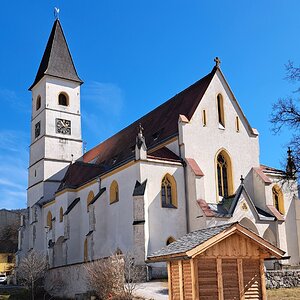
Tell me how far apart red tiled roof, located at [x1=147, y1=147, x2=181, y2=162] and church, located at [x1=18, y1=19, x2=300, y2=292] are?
0.08 meters

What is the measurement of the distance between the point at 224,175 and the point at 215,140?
2647 millimetres

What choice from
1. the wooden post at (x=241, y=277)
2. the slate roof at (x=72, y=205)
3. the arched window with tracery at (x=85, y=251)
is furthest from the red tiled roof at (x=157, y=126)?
the wooden post at (x=241, y=277)

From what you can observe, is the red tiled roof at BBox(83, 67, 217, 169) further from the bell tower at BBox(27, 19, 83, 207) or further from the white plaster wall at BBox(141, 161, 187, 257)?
the bell tower at BBox(27, 19, 83, 207)

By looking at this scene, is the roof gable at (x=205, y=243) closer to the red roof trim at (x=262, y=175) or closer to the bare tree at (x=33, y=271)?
the bare tree at (x=33, y=271)

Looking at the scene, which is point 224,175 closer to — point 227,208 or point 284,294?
point 227,208

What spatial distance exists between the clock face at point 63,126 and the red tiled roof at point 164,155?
734 inches

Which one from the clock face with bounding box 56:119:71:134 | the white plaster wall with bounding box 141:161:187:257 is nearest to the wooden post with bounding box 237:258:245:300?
the white plaster wall with bounding box 141:161:187:257

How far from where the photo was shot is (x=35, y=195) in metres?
51.3

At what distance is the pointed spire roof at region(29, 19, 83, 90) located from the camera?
→ 174 ft

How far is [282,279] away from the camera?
83.9ft

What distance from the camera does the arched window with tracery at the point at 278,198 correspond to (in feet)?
125

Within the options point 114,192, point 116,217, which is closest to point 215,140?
point 114,192

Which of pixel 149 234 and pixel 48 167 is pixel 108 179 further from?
pixel 48 167

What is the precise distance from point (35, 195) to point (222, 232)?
39.1 metres
